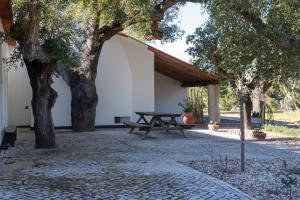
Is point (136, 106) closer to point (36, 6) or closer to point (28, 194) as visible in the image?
point (36, 6)

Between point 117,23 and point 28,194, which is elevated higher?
point 117,23

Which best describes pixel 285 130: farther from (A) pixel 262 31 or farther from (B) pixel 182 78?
(A) pixel 262 31

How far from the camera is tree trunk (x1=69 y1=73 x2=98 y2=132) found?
18344 mm

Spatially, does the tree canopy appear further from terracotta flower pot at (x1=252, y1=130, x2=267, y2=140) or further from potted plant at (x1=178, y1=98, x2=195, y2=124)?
potted plant at (x1=178, y1=98, x2=195, y2=124)

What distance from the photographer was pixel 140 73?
2077 centimetres

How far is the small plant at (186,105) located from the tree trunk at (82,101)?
16.8 ft

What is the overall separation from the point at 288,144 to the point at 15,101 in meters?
12.0

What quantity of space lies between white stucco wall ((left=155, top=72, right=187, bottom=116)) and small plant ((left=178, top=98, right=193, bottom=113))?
1.21 ft

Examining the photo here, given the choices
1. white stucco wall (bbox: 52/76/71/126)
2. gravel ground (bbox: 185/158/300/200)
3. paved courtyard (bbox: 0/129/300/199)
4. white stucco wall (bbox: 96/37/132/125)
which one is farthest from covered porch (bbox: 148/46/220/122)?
gravel ground (bbox: 185/158/300/200)

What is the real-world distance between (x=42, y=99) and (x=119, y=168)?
4081 mm

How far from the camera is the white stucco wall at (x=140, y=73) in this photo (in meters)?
20.7

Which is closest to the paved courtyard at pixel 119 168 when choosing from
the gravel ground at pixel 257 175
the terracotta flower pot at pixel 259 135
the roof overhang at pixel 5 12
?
the gravel ground at pixel 257 175

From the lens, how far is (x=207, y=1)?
33.0 feet

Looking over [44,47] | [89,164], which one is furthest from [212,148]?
[44,47]
